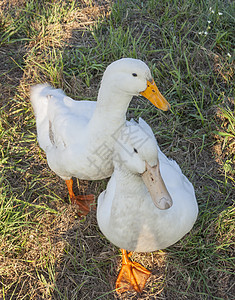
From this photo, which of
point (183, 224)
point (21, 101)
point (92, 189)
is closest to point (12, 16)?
point (21, 101)

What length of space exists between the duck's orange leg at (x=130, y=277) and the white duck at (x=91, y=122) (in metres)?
0.61

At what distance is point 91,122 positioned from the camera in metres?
2.57

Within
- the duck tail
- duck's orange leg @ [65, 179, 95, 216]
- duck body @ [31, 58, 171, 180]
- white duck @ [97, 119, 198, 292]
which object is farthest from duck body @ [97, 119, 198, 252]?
the duck tail

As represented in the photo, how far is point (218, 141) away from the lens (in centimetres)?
338

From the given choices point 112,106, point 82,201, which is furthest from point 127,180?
point 82,201

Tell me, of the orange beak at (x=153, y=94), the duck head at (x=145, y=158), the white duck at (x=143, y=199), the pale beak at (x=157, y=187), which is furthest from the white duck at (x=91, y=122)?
the pale beak at (x=157, y=187)

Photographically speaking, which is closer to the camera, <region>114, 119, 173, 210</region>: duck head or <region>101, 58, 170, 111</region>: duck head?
<region>114, 119, 173, 210</region>: duck head

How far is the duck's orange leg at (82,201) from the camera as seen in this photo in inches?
124

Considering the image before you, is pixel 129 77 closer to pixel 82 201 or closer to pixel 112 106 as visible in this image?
pixel 112 106

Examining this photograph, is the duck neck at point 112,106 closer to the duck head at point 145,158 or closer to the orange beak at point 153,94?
the orange beak at point 153,94

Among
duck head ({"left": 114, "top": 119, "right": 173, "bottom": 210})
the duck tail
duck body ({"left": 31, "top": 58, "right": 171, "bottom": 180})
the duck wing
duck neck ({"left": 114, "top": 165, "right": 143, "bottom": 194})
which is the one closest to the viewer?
duck head ({"left": 114, "top": 119, "right": 173, "bottom": 210})

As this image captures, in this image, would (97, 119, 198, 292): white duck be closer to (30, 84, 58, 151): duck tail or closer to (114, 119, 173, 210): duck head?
(114, 119, 173, 210): duck head

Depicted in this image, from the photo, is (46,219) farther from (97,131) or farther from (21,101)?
(21,101)

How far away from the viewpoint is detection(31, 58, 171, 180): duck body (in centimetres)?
227
